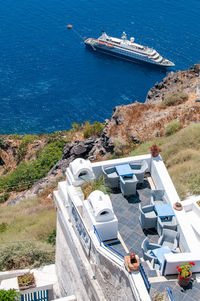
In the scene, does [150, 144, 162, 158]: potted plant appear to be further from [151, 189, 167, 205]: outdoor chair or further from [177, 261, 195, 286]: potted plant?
[177, 261, 195, 286]: potted plant

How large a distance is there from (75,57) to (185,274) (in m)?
63.0

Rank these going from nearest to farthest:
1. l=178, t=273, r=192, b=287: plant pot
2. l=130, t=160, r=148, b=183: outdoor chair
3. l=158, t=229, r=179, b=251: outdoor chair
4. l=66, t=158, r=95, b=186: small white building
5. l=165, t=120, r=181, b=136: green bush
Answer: l=178, t=273, r=192, b=287: plant pot → l=158, t=229, r=179, b=251: outdoor chair → l=66, t=158, r=95, b=186: small white building → l=130, t=160, r=148, b=183: outdoor chair → l=165, t=120, r=181, b=136: green bush

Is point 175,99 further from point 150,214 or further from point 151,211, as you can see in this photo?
point 150,214

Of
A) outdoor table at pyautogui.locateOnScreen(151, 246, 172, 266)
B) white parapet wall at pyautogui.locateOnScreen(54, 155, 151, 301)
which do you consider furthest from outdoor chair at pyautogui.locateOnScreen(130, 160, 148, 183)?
outdoor table at pyautogui.locateOnScreen(151, 246, 172, 266)

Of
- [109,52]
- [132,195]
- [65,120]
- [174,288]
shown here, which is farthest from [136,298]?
[109,52]

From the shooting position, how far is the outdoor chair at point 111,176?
46.5 ft

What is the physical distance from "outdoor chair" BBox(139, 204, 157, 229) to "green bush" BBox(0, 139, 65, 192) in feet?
68.3

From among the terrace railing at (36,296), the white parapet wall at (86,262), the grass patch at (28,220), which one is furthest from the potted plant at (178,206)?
the grass patch at (28,220)

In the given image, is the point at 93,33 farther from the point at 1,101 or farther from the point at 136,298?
the point at 136,298

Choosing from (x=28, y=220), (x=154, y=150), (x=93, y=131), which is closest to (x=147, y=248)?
(x=154, y=150)

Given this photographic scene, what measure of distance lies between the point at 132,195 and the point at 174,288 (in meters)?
4.66

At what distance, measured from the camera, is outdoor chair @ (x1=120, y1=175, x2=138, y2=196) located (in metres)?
13.7

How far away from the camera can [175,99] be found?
32.0 metres

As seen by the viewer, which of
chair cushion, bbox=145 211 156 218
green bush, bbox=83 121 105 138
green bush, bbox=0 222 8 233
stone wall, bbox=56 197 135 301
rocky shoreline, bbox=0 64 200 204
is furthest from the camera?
green bush, bbox=83 121 105 138
